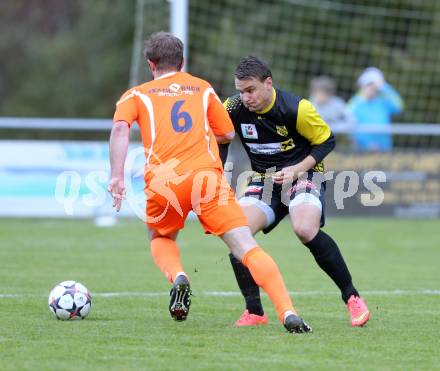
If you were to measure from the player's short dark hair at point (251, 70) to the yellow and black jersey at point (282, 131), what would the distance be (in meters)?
0.30

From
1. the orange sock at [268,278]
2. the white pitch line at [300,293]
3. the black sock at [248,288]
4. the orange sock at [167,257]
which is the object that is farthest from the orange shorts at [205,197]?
the white pitch line at [300,293]

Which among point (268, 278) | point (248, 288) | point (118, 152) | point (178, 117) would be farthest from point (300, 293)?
point (118, 152)

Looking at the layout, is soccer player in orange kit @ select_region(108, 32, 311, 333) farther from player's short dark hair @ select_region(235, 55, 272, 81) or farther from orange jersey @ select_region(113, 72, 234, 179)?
player's short dark hair @ select_region(235, 55, 272, 81)

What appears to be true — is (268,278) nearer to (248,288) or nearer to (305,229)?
(305,229)

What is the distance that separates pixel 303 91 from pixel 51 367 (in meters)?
19.0

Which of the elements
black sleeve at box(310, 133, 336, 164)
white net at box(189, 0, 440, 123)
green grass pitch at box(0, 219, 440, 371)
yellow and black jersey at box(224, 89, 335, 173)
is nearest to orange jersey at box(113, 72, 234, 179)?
yellow and black jersey at box(224, 89, 335, 173)

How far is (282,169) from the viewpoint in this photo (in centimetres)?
673

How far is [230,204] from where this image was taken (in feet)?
20.1

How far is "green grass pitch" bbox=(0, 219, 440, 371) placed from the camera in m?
5.30

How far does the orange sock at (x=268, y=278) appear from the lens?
19.7 feet

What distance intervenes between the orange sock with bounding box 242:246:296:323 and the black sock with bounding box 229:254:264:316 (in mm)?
621

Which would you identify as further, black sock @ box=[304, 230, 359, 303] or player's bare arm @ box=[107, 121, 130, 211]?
black sock @ box=[304, 230, 359, 303]

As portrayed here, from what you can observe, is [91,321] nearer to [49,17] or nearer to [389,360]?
[389,360]

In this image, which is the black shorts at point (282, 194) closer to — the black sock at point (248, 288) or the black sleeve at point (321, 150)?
the black sleeve at point (321, 150)
